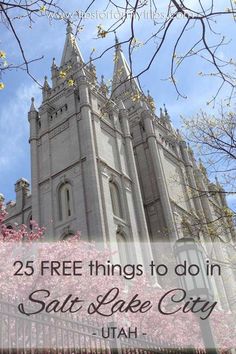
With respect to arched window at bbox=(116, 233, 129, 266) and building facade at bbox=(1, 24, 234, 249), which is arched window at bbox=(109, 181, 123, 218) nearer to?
building facade at bbox=(1, 24, 234, 249)

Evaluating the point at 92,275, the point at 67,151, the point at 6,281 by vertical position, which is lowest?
the point at 6,281

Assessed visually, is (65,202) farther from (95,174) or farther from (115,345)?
(115,345)

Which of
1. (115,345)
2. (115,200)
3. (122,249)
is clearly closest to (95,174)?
(115,200)

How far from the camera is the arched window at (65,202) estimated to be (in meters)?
27.9

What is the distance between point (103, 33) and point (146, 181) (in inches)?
1193

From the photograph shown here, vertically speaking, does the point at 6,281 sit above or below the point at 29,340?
above

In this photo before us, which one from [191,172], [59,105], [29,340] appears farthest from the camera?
[191,172]

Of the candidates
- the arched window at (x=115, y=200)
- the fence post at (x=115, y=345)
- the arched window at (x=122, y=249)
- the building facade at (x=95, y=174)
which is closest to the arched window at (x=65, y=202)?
the building facade at (x=95, y=174)

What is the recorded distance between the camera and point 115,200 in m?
29.4

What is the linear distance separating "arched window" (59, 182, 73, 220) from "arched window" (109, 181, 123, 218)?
2.87 meters

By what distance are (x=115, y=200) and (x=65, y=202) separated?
3387mm

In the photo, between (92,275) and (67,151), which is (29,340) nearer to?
(92,275)

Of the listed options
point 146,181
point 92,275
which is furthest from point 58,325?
point 146,181

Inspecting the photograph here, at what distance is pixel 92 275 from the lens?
739 inches
